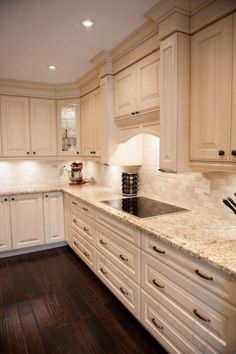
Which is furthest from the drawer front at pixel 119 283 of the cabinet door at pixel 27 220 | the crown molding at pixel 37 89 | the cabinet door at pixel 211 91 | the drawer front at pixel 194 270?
the crown molding at pixel 37 89

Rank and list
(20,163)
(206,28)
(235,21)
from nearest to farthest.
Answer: (235,21)
(206,28)
(20,163)

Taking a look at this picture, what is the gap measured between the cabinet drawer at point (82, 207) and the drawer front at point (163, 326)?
1057 mm

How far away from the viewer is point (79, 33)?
83.2 inches

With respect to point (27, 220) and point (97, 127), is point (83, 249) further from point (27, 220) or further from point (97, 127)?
point (97, 127)

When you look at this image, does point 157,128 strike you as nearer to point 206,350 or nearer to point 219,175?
point 219,175

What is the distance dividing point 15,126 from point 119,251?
2.51 metres

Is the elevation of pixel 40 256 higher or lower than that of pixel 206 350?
lower

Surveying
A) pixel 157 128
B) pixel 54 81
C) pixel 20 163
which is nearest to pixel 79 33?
pixel 157 128

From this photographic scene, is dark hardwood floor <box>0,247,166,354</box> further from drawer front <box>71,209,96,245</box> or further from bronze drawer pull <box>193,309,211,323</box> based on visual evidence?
bronze drawer pull <box>193,309,211,323</box>

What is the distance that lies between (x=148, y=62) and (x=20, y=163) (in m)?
2.62

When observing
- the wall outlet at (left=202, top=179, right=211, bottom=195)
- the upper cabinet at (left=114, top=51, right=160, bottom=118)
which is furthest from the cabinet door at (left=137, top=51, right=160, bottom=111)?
the wall outlet at (left=202, top=179, right=211, bottom=195)

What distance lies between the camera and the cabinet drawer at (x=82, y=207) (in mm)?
2643

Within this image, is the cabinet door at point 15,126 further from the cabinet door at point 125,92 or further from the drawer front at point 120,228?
the drawer front at point 120,228

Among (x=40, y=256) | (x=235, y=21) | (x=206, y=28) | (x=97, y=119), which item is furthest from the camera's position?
(x=40, y=256)
